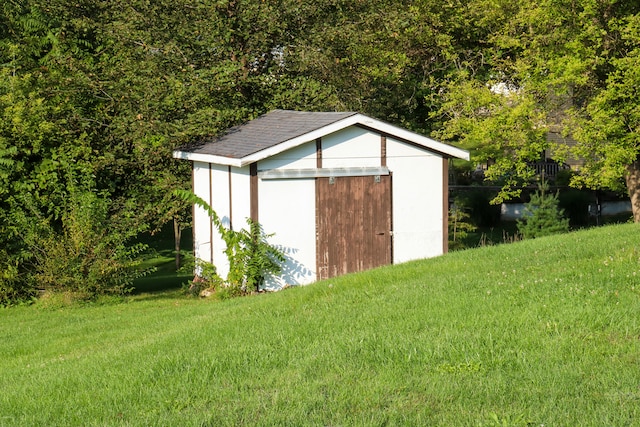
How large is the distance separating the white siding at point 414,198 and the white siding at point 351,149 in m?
0.36

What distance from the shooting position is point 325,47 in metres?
24.5

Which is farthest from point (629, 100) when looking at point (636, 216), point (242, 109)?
point (242, 109)

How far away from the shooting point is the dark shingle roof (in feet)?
53.2

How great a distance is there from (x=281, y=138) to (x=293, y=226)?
1.80m

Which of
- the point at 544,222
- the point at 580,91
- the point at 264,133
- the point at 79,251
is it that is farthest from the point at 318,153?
the point at 580,91

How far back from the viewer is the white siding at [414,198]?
17.0 m

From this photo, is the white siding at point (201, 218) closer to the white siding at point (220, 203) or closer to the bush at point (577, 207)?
the white siding at point (220, 203)

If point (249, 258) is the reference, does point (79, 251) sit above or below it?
above

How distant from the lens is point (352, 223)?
16.7m

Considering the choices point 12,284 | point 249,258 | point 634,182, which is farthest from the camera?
point 634,182

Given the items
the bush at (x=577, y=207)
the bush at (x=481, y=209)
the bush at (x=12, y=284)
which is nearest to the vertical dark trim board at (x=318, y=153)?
the bush at (x=12, y=284)

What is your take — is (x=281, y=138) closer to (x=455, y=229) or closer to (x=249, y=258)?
(x=249, y=258)

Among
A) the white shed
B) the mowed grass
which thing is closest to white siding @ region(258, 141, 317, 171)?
the white shed

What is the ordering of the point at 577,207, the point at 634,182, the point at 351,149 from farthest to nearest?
the point at 577,207 → the point at 634,182 → the point at 351,149
